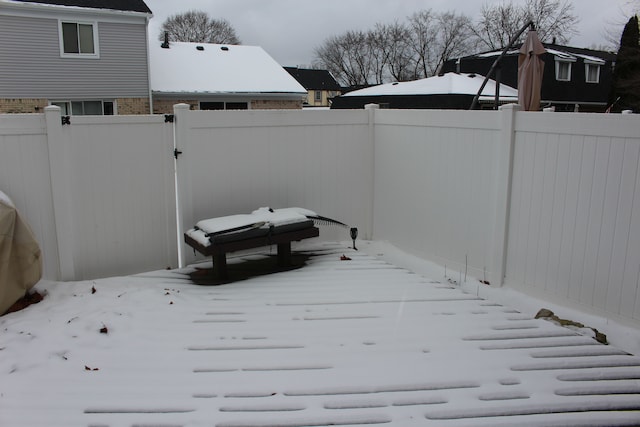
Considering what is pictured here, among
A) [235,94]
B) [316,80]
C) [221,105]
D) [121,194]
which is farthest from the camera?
[316,80]

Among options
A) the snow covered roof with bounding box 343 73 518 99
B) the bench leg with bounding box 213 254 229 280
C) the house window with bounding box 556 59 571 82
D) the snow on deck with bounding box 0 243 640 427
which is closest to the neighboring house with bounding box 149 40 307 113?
the snow covered roof with bounding box 343 73 518 99

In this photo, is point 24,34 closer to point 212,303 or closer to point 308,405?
point 212,303

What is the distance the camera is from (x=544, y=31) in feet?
139

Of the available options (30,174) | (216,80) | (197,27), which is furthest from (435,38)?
(30,174)

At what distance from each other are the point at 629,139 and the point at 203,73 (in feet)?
58.7

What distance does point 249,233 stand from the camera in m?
5.38

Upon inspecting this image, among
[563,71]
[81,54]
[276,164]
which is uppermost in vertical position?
[563,71]

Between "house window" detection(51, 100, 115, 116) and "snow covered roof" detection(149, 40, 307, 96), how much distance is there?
1.66 m

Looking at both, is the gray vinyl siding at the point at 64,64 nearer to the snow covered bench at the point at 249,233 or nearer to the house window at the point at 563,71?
the snow covered bench at the point at 249,233

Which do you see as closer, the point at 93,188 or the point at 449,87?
the point at 93,188

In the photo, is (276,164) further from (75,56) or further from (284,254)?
(75,56)

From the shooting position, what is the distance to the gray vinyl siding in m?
15.2

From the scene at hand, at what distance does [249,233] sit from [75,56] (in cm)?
1370

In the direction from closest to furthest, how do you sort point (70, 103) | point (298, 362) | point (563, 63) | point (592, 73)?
point (298, 362) < point (70, 103) < point (563, 63) < point (592, 73)
